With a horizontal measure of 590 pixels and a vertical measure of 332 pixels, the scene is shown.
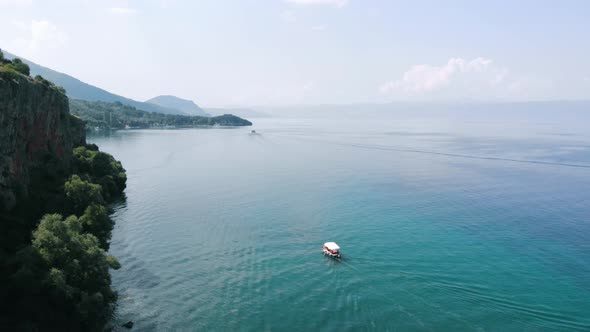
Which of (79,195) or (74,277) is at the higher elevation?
(79,195)

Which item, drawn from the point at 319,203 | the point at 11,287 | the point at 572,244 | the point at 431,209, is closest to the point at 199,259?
the point at 11,287

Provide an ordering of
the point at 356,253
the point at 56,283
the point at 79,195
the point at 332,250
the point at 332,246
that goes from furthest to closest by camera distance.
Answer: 1. the point at 79,195
2. the point at 356,253
3. the point at 332,246
4. the point at 332,250
5. the point at 56,283

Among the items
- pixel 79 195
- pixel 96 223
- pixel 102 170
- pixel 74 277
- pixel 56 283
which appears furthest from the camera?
pixel 102 170

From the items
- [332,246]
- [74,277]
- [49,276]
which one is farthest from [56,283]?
[332,246]

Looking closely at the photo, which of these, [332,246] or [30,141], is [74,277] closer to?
[30,141]

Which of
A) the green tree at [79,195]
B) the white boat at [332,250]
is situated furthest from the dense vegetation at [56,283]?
the white boat at [332,250]
